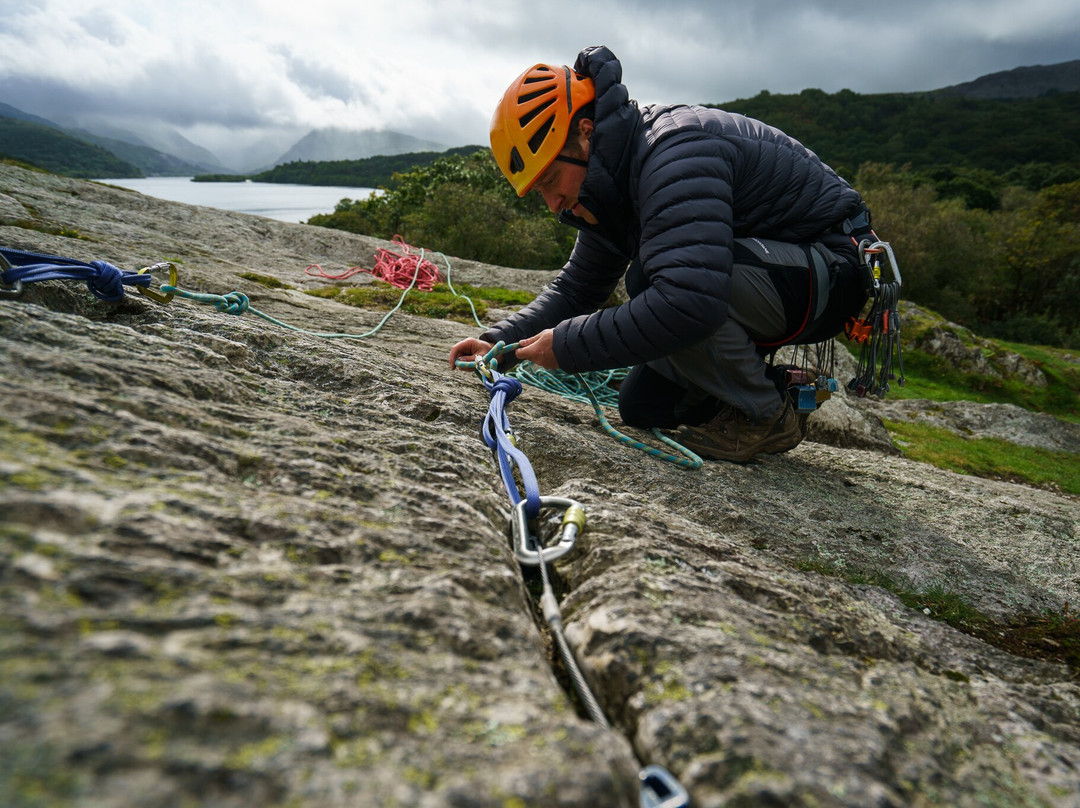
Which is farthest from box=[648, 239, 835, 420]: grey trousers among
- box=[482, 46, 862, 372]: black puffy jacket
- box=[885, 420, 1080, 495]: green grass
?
box=[885, 420, 1080, 495]: green grass

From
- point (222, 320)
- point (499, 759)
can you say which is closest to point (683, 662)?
point (499, 759)

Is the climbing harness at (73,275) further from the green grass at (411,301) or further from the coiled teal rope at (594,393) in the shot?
the green grass at (411,301)

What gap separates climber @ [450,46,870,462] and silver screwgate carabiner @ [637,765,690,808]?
206cm

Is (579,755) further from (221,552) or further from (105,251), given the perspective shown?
(105,251)

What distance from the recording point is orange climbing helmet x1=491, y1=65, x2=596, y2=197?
3246 mm

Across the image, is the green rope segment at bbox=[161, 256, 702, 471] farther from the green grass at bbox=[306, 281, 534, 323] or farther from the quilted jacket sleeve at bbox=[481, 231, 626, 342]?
the green grass at bbox=[306, 281, 534, 323]

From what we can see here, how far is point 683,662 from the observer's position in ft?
4.90

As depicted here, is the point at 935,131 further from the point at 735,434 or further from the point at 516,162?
the point at 516,162

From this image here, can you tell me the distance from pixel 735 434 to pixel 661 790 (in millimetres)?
2683

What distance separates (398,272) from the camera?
8.71m

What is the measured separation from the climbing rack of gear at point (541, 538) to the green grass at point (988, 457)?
642 cm

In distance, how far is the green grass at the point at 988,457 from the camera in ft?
25.3

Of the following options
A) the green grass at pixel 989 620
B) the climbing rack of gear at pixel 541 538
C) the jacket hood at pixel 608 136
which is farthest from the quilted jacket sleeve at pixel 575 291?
the green grass at pixel 989 620

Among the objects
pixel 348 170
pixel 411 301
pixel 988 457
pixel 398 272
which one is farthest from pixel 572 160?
pixel 348 170
